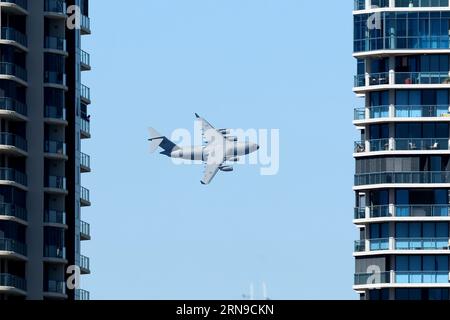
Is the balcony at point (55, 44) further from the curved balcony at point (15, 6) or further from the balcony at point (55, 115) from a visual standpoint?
the balcony at point (55, 115)

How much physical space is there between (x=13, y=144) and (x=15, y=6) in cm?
1220

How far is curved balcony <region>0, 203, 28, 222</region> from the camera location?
18688cm

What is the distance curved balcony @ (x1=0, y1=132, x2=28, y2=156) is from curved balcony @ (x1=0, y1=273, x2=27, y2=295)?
37.5 ft

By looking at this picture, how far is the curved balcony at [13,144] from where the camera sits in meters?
187

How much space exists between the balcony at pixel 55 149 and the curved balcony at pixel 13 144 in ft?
10.4

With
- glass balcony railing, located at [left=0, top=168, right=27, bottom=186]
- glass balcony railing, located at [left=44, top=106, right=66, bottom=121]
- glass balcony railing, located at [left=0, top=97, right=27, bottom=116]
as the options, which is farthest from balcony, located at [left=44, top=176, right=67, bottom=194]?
glass balcony railing, located at [left=0, top=97, right=27, bottom=116]

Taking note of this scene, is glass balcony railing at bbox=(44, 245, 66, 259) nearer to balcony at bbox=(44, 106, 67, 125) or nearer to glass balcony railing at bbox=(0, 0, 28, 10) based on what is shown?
balcony at bbox=(44, 106, 67, 125)

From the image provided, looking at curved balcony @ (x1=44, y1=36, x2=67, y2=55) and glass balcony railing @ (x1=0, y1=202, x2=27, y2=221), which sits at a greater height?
curved balcony @ (x1=44, y1=36, x2=67, y2=55)

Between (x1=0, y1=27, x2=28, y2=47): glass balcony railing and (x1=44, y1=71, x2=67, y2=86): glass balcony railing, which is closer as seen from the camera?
(x1=0, y1=27, x2=28, y2=47): glass balcony railing

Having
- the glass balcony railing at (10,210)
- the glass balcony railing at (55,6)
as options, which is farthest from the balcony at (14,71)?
the glass balcony railing at (10,210)
